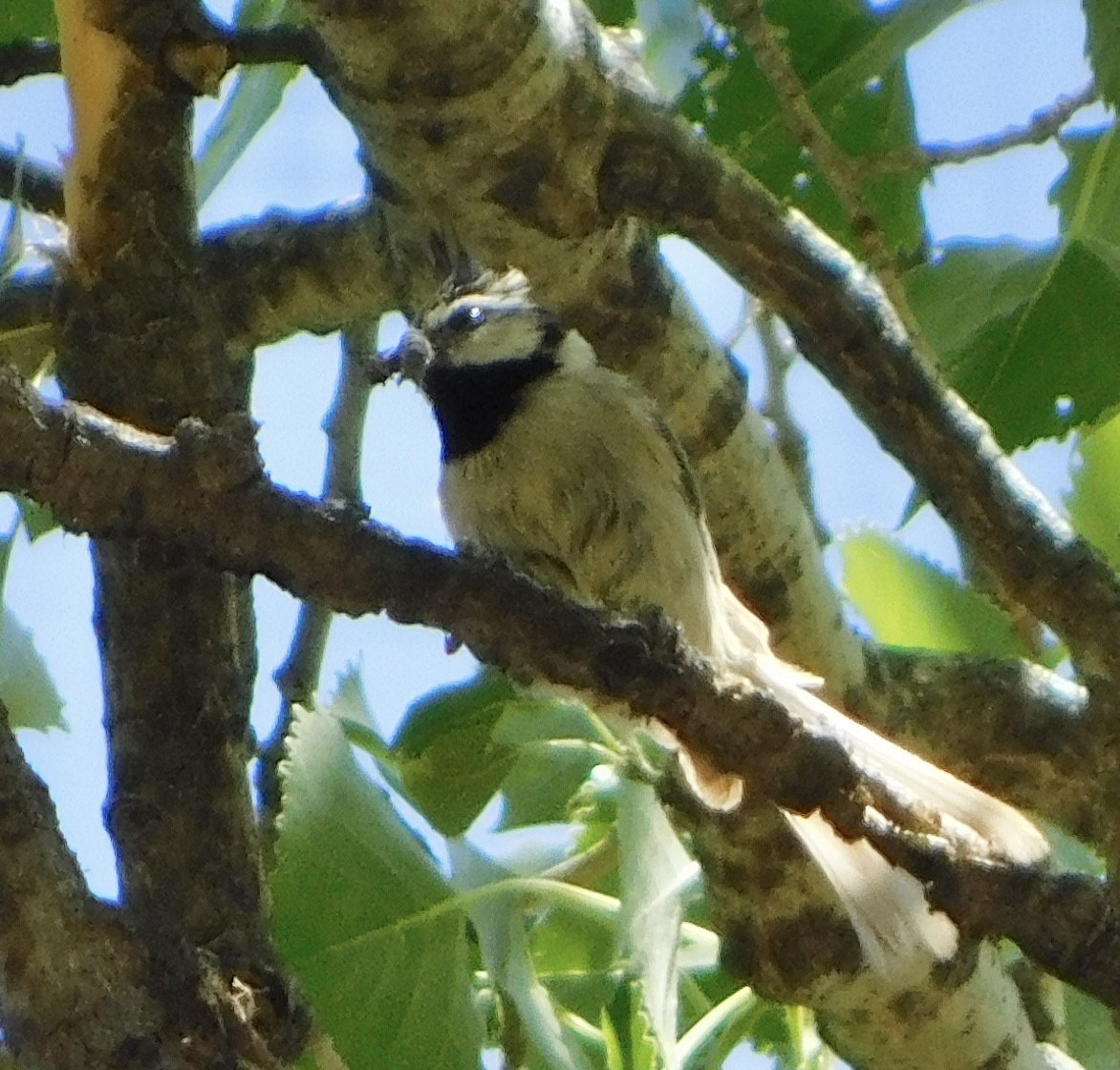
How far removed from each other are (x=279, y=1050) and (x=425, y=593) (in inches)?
12.4

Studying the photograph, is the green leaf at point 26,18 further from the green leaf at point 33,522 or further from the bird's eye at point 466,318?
the bird's eye at point 466,318

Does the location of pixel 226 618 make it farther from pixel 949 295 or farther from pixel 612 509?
pixel 949 295

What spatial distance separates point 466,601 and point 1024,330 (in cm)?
50

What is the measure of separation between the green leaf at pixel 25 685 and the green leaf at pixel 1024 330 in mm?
742

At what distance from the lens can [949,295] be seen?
1.09 metres

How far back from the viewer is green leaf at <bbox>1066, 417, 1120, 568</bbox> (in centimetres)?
134

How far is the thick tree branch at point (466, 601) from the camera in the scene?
73 cm

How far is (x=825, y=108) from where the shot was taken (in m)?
1.09

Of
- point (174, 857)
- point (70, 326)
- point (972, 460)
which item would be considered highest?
point (70, 326)

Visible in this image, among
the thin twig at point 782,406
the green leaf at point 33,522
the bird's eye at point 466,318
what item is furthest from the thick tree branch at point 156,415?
the thin twig at point 782,406

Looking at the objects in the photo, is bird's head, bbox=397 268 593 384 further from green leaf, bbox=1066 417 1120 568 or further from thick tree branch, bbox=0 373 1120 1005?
thick tree branch, bbox=0 373 1120 1005

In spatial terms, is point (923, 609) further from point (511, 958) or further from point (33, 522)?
point (33, 522)

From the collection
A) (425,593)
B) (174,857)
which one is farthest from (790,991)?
(425,593)

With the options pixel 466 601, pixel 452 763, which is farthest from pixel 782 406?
pixel 466 601
